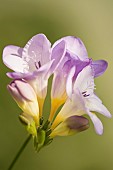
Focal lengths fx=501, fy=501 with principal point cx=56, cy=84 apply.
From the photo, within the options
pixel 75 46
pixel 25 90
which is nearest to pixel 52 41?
pixel 75 46

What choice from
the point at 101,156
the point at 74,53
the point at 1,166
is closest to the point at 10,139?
the point at 1,166

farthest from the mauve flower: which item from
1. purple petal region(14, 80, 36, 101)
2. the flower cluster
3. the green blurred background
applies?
the green blurred background

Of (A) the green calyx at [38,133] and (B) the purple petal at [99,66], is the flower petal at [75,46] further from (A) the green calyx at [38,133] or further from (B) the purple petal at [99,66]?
(A) the green calyx at [38,133]

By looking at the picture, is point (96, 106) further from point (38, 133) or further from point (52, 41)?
point (52, 41)

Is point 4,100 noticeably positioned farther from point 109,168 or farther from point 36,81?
point 36,81

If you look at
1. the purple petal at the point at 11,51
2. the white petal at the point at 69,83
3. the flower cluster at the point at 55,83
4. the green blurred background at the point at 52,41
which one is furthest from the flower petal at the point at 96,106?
the green blurred background at the point at 52,41

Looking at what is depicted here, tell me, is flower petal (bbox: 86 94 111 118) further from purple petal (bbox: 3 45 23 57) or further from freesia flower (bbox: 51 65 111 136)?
purple petal (bbox: 3 45 23 57)
